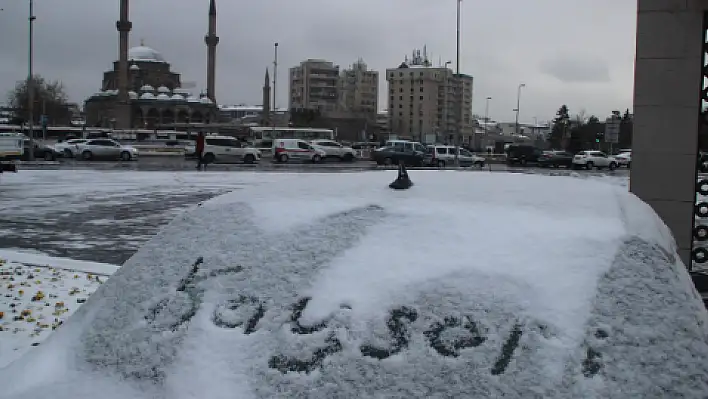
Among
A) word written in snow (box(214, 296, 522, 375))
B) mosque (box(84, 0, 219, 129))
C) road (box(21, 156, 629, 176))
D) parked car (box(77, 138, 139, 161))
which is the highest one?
mosque (box(84, 0, 219, 129))

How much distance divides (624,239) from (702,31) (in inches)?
302

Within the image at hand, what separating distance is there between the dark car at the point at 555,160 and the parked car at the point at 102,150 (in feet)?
99.7

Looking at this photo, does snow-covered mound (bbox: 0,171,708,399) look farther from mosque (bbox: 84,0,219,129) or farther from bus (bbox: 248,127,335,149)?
mosque (bbox: 84,0,219,129)

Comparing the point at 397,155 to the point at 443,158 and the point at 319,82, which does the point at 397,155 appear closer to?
the point at 443,158

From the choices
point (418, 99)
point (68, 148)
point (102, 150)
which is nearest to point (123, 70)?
point (68, 148)

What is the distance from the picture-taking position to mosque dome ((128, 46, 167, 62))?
4535 inches

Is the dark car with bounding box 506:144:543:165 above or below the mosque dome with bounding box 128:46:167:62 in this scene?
below

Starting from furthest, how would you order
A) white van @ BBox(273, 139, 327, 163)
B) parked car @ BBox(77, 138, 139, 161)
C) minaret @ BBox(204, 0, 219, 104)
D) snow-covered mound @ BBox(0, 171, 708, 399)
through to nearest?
minaret @ BBox(204, 0, 219, 104) < white van @ BBox(273, 139, 327, 163) < parked car @ BBox(77, 138, 139, 161) < snow-covered mound @ BBox(0, 171, 708, 399)

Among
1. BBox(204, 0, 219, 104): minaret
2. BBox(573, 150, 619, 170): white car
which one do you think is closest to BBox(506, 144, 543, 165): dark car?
BBox(573, 150, 619, 170): white car

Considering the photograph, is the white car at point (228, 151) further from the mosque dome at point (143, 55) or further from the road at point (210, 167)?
the mosque dome at point (143, 55)

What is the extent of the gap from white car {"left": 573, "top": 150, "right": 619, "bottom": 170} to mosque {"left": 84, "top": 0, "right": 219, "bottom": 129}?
56277 mm

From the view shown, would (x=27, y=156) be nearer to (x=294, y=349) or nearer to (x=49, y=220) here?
(x=49, y=220)

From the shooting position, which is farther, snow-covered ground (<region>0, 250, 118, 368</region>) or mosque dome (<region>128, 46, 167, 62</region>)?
mosque dome (<region>128, 46, 167, 62</region>)

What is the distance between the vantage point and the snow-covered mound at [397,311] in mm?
1994
